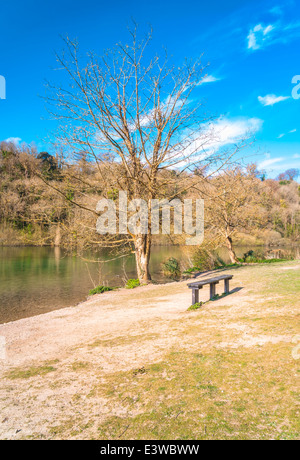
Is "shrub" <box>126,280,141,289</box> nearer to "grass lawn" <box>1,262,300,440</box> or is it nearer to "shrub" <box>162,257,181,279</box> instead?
"shrub" <box>162,257,181,279</box>

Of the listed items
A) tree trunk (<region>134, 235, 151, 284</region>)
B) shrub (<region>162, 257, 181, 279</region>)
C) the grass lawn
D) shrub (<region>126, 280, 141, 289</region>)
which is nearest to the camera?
the grass lawn

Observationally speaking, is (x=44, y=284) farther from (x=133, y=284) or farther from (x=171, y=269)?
(x=171, y=269)

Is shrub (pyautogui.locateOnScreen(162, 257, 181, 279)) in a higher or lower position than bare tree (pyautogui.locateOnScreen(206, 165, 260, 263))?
lower

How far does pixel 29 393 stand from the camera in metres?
3.82

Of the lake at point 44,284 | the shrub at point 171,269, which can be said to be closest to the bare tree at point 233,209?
the lake at point 44,284

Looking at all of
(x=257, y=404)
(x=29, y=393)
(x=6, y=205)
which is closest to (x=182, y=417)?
(x=257, y=404)

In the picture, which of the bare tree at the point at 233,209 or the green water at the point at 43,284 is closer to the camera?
the green water at the point at 43,284

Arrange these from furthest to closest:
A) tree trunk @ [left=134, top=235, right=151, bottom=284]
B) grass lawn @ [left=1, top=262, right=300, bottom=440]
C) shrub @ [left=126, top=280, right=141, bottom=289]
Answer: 1. tree trunk @ [left=134, top=235, right=151, bottom=284]
2. shrub @ [left=126, top=280, right=141, bottom=289]
3. grass lawn @ [left=1, top=262, right=300, bottom=440]

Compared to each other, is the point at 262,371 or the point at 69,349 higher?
the point at 262,371

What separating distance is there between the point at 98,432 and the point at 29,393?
1.44m

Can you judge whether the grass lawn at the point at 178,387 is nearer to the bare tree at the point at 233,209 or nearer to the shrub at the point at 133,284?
the shrub at the point at 133,284

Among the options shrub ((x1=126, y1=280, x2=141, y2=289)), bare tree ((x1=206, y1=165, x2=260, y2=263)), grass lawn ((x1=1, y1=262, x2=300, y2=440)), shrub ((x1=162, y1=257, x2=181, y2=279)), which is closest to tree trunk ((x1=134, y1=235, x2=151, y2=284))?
shrub ((x1=126, y1=280, x2=141, y2=289))
